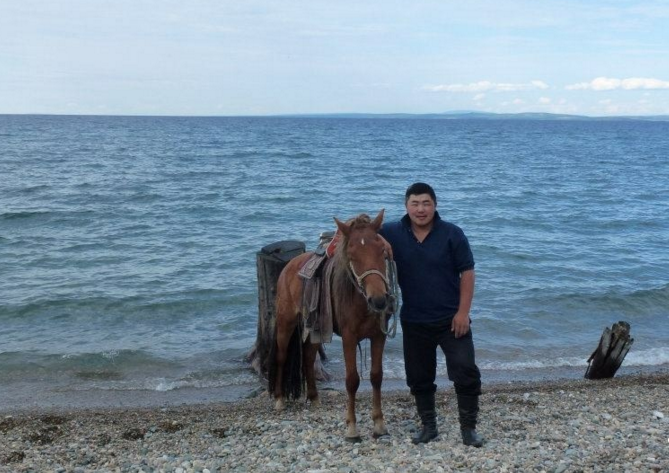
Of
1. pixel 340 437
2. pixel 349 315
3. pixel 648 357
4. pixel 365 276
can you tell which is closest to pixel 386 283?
pixel 365 276

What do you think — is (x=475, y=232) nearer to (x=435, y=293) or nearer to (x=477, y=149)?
(x=435, y=293)

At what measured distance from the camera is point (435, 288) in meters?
5.85

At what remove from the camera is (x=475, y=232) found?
935 inches

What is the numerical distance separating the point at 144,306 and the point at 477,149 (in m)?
67.3

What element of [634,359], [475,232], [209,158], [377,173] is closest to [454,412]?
[634,359]

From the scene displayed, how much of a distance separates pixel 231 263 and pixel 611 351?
10.7 meters

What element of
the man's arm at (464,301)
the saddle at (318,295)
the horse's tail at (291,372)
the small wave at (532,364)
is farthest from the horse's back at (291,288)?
the small wave at (532,364)

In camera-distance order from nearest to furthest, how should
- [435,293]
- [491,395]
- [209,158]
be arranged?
1. [435,293]
2. [491,395]
3. [209,158]

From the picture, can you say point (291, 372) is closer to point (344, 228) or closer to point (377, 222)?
point (344, 228)

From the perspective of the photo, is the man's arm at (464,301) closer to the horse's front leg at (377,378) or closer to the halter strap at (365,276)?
the halter strap at (365,276)

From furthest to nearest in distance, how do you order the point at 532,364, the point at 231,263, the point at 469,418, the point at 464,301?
the point at 231,263 < the point at 532,364 < the point at 469,418 < the point at 464,301

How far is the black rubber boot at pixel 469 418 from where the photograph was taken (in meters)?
6.09

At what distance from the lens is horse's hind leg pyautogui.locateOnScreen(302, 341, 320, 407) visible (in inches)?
312

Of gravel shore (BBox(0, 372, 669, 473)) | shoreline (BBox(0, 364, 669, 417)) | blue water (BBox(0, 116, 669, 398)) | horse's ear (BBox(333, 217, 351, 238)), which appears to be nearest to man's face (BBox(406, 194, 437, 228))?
horse's ear (BBox(333, 217, 351, 238))
